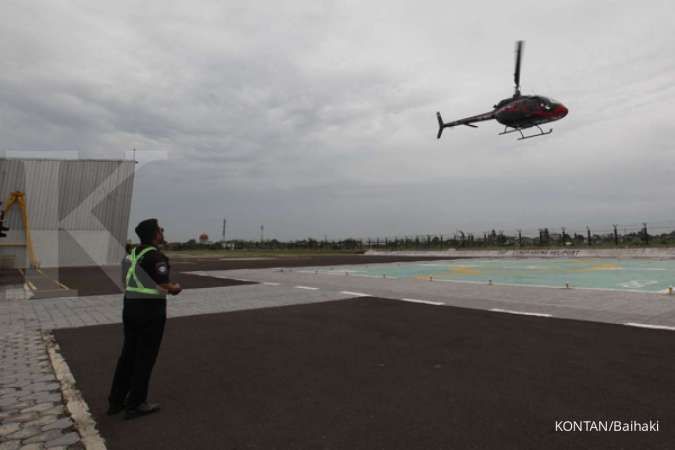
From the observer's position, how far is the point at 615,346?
552cm

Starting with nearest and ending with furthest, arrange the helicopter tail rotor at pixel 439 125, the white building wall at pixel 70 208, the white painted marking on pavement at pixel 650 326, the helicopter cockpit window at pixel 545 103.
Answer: the white painted marking on pavement at pixel 650 326 → the helicopter cockpit window at pixel 545 103 → the white building wall at pixel 70 208 → the helicopter tail rotor at pixel 439 125

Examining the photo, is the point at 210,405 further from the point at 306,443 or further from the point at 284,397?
the point at 306,443

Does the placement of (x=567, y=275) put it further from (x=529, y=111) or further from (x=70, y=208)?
(x=70, y=208)

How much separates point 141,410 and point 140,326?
764 mm

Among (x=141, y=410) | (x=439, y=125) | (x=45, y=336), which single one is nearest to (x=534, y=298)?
(x=141, y=410)

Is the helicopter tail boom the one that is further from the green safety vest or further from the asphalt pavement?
the green safety vest

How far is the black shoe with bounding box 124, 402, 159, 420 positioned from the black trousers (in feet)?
0.14

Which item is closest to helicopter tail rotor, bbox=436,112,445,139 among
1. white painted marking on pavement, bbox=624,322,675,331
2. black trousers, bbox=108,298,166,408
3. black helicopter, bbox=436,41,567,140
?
black helicopter, bbox=436,41,567,140

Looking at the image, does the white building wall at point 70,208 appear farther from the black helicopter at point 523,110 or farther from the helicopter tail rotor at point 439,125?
the black helicopter at point 523,110

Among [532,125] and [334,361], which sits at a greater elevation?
[532,125]

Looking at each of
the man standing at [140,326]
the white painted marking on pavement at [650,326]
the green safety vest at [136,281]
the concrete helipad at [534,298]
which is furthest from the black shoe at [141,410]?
the white painted marking on pavement at [650,326]

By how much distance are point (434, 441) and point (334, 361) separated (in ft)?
7.46

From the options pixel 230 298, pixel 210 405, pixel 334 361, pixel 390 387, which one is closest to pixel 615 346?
pixel 390 387

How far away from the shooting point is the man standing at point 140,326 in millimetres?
3535
